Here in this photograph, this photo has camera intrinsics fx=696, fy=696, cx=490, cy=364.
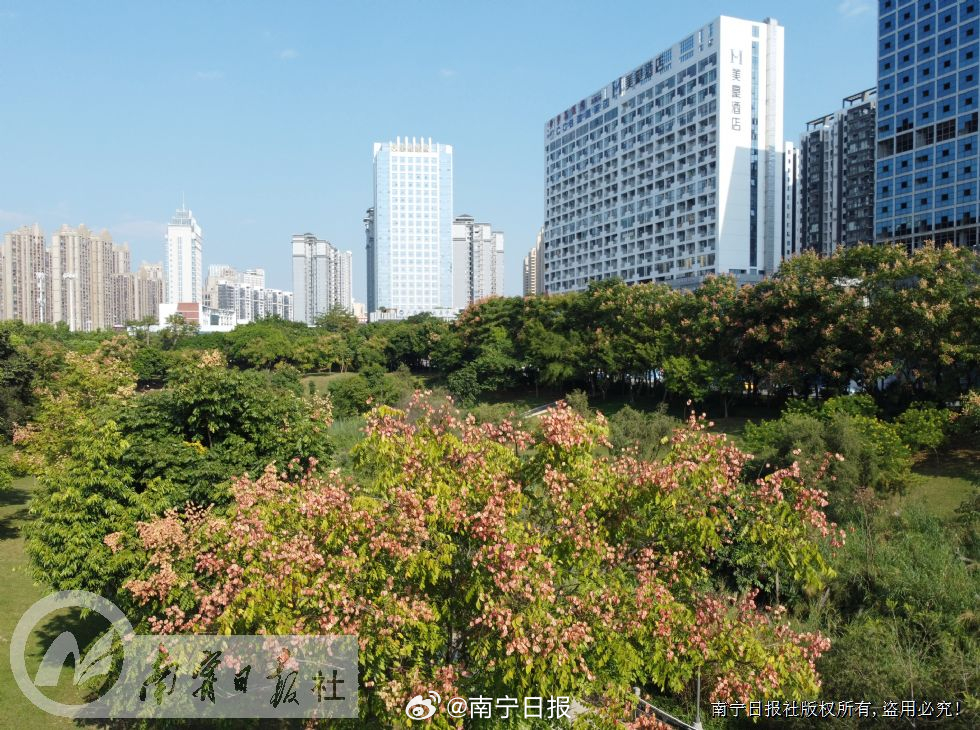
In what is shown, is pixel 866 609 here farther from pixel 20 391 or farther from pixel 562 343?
pixel 562 343

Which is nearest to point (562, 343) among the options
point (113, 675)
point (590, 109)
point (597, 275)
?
point (113, 675)

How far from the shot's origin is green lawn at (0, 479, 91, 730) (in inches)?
348

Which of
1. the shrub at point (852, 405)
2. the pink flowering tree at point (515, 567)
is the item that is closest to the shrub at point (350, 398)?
the shrub at point (852, 405)

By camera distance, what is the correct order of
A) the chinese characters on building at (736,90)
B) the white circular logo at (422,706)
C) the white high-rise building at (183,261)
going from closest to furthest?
the white circular logo at (422,706) → the chinese characters on building at (736,90) → the white high-rise building at (183,261)

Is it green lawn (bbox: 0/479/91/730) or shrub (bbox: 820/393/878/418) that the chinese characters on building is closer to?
shrub (bbox: 820/393/878/418)

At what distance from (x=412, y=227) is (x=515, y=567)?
93764mm

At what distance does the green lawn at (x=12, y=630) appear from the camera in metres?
8.83

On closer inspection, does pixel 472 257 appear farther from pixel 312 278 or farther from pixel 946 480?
pixel 946 480

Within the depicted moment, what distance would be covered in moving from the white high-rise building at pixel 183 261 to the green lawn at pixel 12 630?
11950 cm

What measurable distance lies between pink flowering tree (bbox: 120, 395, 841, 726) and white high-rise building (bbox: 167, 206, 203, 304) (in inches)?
5190

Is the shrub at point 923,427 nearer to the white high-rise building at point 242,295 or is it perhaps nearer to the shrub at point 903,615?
the shrub at point 903,615

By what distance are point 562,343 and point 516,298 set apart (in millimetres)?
7014

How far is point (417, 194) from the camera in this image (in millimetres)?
95562

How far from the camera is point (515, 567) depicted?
515cm
